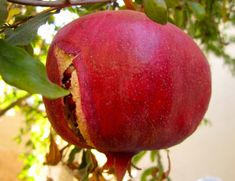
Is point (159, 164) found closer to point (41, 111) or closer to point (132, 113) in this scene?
point (132, 113)

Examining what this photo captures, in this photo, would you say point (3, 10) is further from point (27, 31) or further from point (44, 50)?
point (44, 50)

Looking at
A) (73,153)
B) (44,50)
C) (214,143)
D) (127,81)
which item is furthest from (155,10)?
(214,143)

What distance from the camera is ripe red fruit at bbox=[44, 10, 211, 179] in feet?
1.40

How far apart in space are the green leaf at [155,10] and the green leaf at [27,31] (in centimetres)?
15

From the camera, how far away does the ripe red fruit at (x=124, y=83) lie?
426 mm

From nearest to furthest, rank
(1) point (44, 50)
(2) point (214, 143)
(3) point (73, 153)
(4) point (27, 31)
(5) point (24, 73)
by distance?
(5) point (24, 73) < (4) point (27, 31) < (3) point (73, 153) < (1) point (44, 50) < (2) point (214, 143)

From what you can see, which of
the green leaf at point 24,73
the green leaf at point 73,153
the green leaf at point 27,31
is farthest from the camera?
the green leaf at point 73,153

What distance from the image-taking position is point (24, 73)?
1.31 ft

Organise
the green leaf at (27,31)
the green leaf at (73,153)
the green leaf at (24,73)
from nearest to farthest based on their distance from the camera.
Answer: the green leaf at (24,73) → the green leaf at (27,31) → the green leaf at (73,153)

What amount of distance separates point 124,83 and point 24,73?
0.08 m

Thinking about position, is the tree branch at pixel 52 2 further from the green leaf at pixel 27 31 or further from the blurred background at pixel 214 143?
the blurred background at pixel 214 143

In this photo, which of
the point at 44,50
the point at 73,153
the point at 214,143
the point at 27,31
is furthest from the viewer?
the point at 214,143

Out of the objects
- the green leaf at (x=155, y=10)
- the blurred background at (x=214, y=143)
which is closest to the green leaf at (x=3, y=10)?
the green leaf at (x=155, y=10)

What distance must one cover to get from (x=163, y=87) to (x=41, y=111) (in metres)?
1.31
